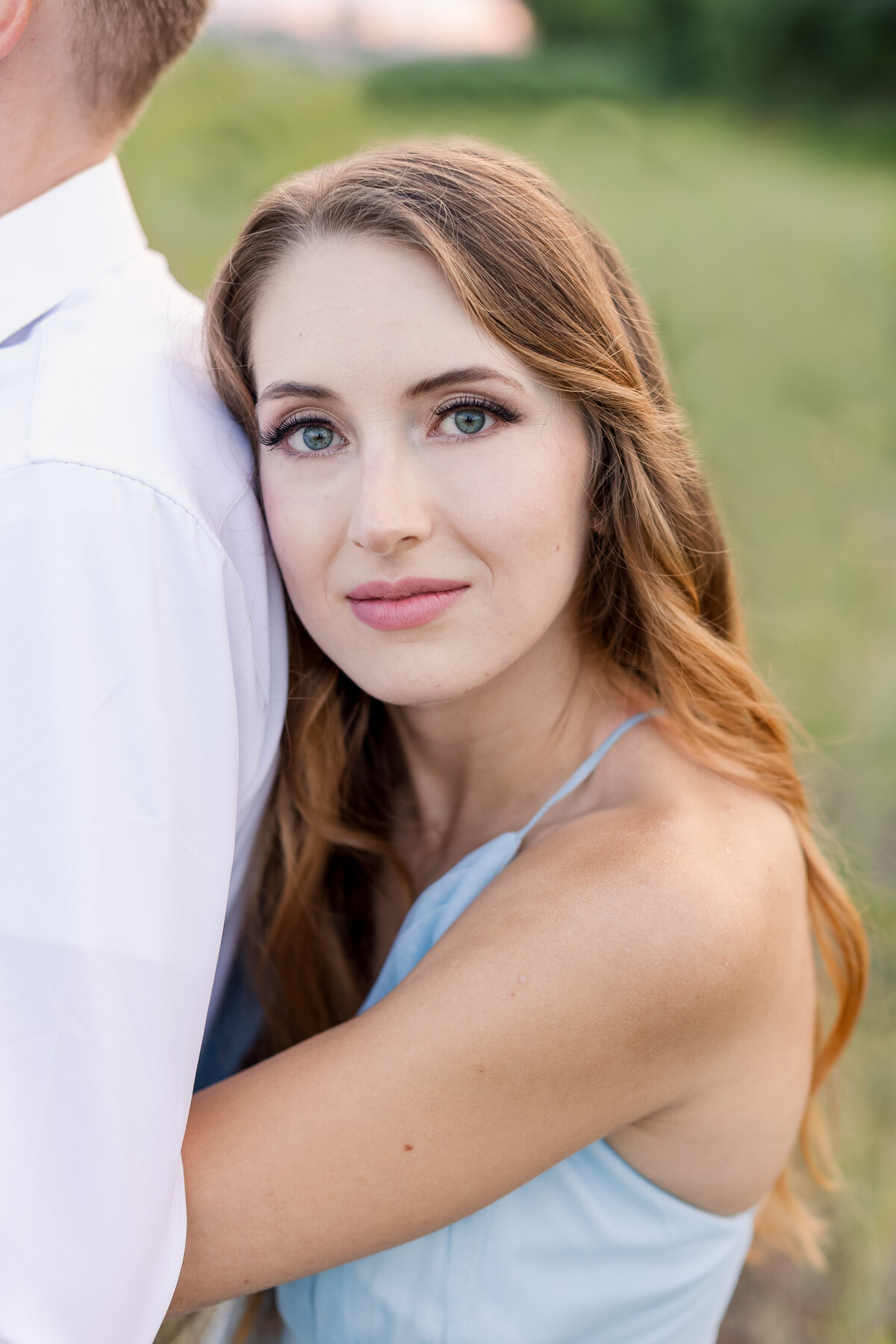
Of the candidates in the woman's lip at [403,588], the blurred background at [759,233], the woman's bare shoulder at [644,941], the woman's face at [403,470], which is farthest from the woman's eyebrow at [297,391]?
the blurred background at [759,233]

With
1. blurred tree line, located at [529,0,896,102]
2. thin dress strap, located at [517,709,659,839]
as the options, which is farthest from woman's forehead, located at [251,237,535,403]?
blurred tree line, located at [529,0,896,102]

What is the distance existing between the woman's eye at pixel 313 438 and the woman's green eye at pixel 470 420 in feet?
0.57

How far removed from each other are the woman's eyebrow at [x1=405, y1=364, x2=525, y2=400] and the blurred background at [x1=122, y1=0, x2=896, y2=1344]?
2.29 meters

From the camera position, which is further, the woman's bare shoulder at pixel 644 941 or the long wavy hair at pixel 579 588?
the long wavy hair at pixel 579 588

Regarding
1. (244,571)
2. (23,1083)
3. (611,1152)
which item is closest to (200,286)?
(244,571)

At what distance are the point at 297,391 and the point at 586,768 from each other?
73cm

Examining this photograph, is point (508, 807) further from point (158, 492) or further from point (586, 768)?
point (158, 492)

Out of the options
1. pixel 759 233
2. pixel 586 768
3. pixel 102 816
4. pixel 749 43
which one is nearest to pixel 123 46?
pixel 102 816

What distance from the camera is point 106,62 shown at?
1639 millimetres

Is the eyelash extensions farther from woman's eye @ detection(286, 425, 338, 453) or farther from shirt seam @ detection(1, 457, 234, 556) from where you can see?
shirt seam @ detection(1, 457, 234, 556)

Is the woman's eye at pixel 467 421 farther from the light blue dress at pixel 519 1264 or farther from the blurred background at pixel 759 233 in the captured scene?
the blurred background at pixel 759 233

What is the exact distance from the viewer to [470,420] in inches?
59.9

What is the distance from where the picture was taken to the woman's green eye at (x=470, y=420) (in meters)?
1.52

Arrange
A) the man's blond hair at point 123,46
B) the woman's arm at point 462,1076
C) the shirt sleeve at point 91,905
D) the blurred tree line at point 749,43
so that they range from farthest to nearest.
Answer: the blurred tree line at point 749,43
the man's blond hair at point 123,46
the woman's arm at point 462,1076
the shirt sleeve at point 91,905
